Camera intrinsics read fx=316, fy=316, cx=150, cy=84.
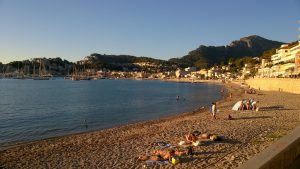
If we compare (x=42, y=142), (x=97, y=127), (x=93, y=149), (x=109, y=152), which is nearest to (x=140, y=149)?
(x=109, y=152)

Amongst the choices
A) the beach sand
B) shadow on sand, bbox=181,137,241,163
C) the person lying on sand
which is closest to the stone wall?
the beach sand

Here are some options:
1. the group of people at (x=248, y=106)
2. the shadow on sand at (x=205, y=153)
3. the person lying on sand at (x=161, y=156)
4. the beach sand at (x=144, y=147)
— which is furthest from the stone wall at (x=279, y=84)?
the person lying on sand at (x=161, y=156)

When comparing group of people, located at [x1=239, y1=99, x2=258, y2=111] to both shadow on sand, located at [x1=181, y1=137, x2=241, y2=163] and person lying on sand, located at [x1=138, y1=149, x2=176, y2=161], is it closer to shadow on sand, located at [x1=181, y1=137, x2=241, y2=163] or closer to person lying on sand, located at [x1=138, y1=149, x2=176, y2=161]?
shadow on sand, located at [x1=181, y1=137, x2=241, y2=163]

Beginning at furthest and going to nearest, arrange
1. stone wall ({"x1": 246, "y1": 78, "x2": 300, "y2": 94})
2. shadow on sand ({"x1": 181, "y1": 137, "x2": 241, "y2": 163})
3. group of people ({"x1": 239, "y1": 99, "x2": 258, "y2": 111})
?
1. stone wall ({"x1": 246, "y1": 78, "x2": 300, "y2": 94})
2. group of people ({"x1": 239, "y1": 99, "x2": 258, "y2": 111})
3. shadow on sand ({"x1": 181, "y1": 137, "x2": 241, "y2": 163})

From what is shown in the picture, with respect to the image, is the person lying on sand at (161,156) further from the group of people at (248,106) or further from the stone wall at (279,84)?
the stone wall at (279,84)

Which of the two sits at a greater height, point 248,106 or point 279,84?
point 279,84

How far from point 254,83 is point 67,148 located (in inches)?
2447

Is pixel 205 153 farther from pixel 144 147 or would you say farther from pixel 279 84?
pixel 279 84

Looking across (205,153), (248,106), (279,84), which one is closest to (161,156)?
(205,153)

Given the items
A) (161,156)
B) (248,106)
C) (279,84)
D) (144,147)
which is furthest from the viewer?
(279,84)

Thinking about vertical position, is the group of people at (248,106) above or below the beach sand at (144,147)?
above

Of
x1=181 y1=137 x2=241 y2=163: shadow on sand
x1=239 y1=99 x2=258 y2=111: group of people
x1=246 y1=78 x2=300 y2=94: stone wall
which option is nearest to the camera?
x1=181 y1=137 x2=241 y2=163: shadow on sand

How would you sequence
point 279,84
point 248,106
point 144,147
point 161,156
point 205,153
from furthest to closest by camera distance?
point 279,84, point 248,106, point 144,147, point 205,153, point 161,156

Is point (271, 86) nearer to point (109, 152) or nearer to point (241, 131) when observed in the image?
point (241, 131)
